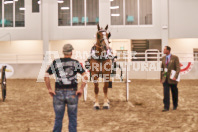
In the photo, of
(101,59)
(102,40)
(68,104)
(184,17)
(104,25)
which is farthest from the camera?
(104,25)

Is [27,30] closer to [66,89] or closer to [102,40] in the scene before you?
[102,40]

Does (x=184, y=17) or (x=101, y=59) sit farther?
(x=184, y=17)

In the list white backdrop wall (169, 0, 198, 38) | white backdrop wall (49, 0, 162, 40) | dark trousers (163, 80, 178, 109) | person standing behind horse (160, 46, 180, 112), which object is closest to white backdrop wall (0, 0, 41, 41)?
white backdrop wall (49, 0, 162, 40)

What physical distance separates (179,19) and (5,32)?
13628 mm

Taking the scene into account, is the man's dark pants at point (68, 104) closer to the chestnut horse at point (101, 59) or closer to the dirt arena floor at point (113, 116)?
the dirt arena floor at point (113, 116)

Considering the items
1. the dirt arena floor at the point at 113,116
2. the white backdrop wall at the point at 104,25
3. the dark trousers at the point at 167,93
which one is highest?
the white backdrop wall at the point at 104,25

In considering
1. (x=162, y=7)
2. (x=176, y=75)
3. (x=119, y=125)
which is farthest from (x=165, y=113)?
(x=162, y=7)

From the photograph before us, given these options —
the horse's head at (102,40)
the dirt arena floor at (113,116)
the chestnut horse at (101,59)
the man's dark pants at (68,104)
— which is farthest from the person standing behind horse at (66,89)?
the chestnut horse at (101,59)

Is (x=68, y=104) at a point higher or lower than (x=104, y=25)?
lower

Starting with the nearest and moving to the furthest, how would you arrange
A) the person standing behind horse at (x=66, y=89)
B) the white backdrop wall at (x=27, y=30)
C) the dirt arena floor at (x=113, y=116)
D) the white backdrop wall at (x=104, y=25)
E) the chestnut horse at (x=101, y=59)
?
the person standing behind horse at (x=66, y=89), the dirt arena floor at (x=113, y=116), the chestnut horse at (x=101, y=59), the white backdrop wall at (x=104, y=25), the white backdrop wall at (x=27, y=30)

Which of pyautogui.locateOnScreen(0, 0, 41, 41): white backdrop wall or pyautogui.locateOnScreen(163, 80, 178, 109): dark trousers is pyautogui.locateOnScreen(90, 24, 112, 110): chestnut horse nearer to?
pyautogui.locateOnScreen(163, 80, 178, 109): dark trousers

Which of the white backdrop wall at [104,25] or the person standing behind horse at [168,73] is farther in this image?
the white backdrop wall at [104,25]

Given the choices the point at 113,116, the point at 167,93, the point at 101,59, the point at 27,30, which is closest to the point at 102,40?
the point at 101,59

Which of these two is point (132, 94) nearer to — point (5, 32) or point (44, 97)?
point (44, 97)
